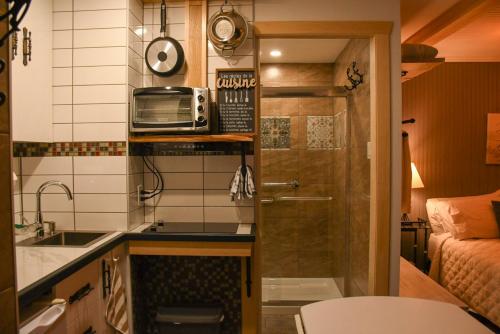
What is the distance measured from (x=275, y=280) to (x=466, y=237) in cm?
194

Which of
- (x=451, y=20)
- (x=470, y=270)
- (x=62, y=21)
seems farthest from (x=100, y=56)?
(x=470, y=270)

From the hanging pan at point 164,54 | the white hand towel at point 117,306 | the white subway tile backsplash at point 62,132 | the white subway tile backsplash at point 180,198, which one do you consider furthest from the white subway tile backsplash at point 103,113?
the white hand towel at point 117,306

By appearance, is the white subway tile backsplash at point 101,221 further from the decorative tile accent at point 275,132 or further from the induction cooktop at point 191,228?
the decorative tile accent at point 275,132

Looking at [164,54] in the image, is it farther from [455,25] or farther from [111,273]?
[455,25]

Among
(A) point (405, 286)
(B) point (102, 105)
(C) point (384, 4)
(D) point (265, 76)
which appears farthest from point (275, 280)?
(C) point (384, 4)

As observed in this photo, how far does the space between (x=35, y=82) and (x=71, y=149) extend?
1.45 feet

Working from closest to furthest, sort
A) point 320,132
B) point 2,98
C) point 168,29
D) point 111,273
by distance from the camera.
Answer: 1. point 2,98
2. point 111,273
3. point 168,29
4. point 320,132

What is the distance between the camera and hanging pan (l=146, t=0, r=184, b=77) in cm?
219

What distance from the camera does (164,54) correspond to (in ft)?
7.20

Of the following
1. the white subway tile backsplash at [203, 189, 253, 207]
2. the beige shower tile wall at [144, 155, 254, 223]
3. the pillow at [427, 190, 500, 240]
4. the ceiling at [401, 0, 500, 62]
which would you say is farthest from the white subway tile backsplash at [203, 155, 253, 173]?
the pillow at [427, 190, 500, 240]

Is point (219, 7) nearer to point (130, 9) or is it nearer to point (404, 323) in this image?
point (130, 9)

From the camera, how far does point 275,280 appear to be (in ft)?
11.8

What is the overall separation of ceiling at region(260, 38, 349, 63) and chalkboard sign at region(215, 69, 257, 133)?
95cm

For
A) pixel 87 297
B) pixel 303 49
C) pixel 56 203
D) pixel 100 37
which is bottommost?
pixel 87 297
